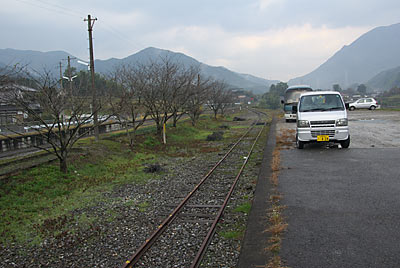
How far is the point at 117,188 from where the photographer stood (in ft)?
30.8

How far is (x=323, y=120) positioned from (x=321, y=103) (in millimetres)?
1163

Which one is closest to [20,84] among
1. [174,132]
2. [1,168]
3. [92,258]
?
[1,168]

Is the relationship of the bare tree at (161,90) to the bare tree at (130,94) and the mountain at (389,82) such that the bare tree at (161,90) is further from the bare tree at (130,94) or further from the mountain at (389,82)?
the mountain at (389,82)

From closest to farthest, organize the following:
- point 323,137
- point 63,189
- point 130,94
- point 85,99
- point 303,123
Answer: point 63,189
point 85,99
point 323,137
point 303,123
point 130,94

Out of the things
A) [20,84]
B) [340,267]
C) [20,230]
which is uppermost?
[20,84]

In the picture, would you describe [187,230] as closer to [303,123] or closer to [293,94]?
[303,123]

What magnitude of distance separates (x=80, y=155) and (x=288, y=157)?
7.95 metres

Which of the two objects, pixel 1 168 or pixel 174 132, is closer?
pixel 1 168

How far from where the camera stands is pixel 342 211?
18.8ft

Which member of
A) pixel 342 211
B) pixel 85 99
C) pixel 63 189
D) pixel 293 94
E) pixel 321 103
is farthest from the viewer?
pixel 293 94

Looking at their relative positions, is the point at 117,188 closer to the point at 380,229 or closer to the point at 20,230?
the point at 20,230

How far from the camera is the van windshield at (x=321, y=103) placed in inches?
484

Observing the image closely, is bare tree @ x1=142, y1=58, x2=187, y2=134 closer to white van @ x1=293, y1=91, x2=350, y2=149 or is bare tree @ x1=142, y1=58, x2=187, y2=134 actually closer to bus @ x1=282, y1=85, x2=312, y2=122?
white van @ x1=293, y1=91, x2=350, y2=149

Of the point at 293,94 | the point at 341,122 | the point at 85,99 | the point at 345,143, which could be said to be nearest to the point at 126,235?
the point at 85,99
